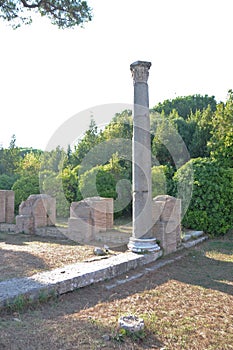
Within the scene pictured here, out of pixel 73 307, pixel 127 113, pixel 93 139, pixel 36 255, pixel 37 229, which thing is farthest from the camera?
pixel 127 113

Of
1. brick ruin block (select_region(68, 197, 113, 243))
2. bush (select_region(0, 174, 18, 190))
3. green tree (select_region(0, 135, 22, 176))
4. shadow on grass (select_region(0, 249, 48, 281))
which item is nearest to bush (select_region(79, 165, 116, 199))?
brick ruin block (select_region(68, 197, 113, 243))

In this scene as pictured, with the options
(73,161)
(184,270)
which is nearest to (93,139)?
(73,161)

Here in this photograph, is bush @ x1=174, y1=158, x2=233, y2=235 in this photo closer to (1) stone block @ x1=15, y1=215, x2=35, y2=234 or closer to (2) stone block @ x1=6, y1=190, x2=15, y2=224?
(1) stone block @ x1=15, y1=215, x2=35, y2=234

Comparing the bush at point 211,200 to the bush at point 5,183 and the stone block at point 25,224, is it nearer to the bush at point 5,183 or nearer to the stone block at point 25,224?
the stone block at point 25,224

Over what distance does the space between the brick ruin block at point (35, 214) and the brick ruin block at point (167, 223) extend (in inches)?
179

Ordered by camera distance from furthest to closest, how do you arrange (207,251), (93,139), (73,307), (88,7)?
(93,139) < (88,7) < (207,251) < (73,307)

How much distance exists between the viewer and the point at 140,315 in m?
4.11

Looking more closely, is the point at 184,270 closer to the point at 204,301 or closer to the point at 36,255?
the point at 204,301

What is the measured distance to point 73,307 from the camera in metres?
4.39

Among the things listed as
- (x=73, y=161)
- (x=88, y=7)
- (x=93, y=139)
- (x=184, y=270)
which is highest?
(x=88, y=7)

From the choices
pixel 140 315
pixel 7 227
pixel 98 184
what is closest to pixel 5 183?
pixel 98 184

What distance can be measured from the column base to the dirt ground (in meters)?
0.90

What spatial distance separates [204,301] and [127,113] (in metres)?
23.6

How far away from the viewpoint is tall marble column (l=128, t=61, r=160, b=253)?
748 centimetres
